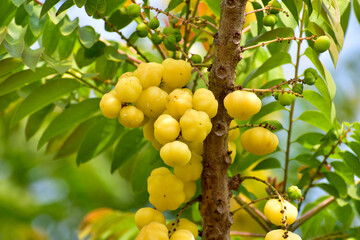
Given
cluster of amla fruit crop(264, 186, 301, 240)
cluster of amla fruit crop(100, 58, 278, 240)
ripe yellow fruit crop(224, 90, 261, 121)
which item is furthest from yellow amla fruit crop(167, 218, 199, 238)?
ripe yellow fruit crop(224, 90, 261, 121)

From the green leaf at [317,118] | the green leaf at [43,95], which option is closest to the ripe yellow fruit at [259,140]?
the green leaf at [317,118]

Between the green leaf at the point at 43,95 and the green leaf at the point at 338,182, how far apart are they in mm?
832

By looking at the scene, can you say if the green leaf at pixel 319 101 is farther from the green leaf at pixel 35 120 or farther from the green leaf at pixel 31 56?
the green leaf at pixel 35 120

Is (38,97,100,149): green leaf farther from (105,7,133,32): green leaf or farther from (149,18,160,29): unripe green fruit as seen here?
(149,18,160,29): unripe green fruit

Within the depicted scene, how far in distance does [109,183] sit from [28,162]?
702 millimetres

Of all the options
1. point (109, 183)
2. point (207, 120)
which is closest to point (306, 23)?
point (207, 120)

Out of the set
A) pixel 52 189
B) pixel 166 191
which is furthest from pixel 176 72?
pixel 52 189

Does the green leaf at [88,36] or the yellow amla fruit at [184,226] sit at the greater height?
the green leaf at [88,36]

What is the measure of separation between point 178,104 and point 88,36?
536 millimetres

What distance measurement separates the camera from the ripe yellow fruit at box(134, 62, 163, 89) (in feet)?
3.60

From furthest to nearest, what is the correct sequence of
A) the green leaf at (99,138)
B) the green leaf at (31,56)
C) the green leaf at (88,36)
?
the green leaf at (99,138) → the green leaf at (88,36) → the green leaf at (31,56)

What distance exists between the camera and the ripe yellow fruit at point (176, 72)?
1100 millimetres

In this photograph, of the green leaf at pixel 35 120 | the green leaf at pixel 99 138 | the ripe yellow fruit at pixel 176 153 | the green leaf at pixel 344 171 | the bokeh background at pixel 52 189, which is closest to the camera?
the ripe yellow fruit at pixel 176 153

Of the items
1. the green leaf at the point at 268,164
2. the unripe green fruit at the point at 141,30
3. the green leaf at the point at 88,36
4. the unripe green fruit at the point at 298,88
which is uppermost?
the unripe green fruit at the point at 141,30
